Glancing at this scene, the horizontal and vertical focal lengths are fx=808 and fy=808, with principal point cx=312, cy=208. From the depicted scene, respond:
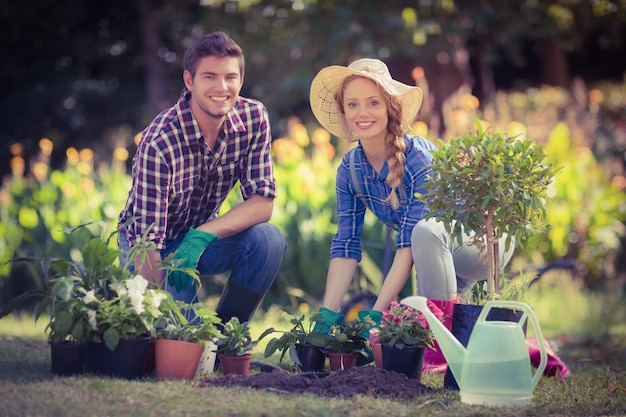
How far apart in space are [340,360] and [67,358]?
0.97 metres

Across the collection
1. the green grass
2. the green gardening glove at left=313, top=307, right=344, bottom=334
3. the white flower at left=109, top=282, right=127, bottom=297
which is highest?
the white flower at left=109, top=282, right=127, bottom=297

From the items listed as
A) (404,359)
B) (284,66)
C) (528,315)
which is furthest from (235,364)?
(284,66)

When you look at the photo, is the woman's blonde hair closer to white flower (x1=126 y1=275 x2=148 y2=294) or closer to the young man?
the young man

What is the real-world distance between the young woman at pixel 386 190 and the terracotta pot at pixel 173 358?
1.90 ft

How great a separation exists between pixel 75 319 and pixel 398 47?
5.46 m

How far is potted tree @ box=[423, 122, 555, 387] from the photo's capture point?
2.72 meters

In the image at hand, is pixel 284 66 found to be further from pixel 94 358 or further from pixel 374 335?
pixel 94 358

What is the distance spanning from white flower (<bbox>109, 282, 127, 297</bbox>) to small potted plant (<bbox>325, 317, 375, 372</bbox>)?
2.62ft

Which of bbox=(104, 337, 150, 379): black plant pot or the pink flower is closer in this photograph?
bbox=(104, 337, 150, 379): black plant pot

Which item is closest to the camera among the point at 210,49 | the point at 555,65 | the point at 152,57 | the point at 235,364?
the point at 235,364

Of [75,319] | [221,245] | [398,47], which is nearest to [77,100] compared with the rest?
[398,47]

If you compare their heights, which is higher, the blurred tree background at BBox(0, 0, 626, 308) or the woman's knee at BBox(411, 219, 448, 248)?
the blurred tree background at BBox(0, 0, 626, 308)

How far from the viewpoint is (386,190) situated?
3328mm

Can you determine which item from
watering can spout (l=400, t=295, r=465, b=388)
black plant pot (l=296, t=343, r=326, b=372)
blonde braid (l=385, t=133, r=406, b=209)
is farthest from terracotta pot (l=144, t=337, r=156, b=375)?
blonde braid (l=385, t=133, r=406, b=209)
